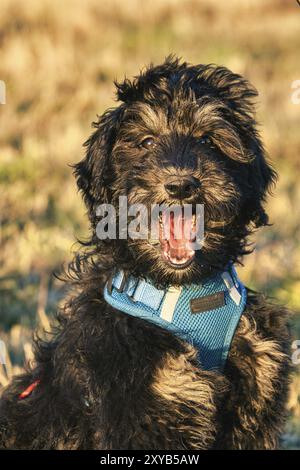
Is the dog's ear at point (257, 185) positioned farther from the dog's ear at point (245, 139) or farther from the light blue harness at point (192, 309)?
the light blue harness at point (192, 309)

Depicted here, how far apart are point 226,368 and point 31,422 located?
1113 mm

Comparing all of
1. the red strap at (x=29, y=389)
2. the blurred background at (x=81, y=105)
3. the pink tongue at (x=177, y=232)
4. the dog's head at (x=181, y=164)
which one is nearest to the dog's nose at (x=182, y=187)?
the dog's head at (x=181, y=164)

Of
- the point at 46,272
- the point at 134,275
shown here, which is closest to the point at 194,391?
the point at 134,275

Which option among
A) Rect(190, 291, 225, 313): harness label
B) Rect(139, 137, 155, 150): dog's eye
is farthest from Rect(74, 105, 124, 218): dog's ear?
Rect(190, 291, 225, 313): harness label

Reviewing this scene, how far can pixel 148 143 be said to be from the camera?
17.0ft

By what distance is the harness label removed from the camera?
496cm

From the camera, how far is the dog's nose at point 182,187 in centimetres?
476

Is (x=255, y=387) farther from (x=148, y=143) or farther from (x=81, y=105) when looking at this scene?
(x=81, y=105)

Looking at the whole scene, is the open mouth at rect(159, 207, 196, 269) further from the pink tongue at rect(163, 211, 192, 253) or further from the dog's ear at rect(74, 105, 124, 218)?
the dog's ear at rect(74, 105, 124, 218)

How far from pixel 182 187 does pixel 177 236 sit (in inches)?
14.4

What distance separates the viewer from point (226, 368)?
509 cm

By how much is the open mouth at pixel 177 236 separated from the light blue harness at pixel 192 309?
17 cm

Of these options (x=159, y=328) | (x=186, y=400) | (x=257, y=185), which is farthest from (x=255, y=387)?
(x=257, y=185)
